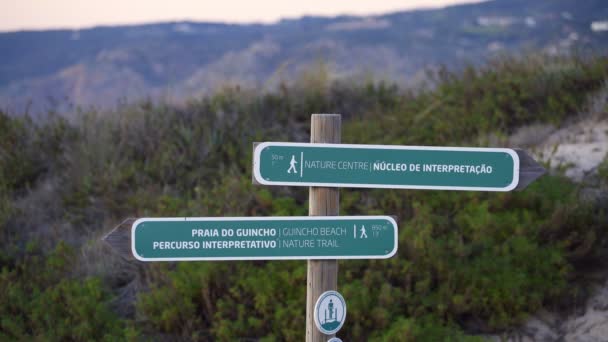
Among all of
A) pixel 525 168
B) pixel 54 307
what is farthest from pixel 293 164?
pixel 54 307

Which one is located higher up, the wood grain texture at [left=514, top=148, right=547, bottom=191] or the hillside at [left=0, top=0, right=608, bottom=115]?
the hillside at [left=0, top=0, right=608, bottom=115]

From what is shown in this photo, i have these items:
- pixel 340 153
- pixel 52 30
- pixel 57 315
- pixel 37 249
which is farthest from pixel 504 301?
pixel 52 30

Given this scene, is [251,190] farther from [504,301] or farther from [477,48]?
[477,48]

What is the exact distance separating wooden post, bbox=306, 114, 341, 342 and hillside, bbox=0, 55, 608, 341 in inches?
45.2

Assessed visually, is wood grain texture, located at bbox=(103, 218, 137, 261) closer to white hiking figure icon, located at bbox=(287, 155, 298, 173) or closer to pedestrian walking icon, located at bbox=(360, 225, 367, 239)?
white hiking figure icon, located at bbox=(287, 155, 298, 173)

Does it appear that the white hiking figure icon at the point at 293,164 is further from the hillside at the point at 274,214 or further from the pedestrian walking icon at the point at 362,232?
the hillside at the point at 274,214

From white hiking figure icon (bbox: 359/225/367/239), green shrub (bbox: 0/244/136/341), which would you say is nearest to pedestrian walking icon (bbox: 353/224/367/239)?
white hiking figure icon (bbox: 359/225/367/239)

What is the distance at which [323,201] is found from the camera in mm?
2971

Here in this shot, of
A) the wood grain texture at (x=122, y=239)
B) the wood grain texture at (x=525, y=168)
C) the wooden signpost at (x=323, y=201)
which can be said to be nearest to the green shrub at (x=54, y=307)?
the wood grain texture at (x=122, y=239)

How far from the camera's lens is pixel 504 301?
14.3 feet

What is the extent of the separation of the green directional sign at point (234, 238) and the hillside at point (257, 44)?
18158mm

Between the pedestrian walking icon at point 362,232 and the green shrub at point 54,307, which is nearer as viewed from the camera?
the pedestrian walking icon at point 362,232

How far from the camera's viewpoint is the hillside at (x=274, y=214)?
4359 mm

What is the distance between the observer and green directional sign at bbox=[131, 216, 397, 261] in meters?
2.89
